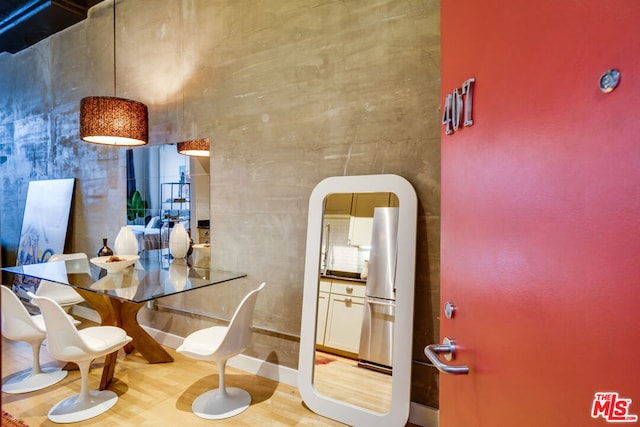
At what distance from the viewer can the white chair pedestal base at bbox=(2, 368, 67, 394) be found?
251 centimetres

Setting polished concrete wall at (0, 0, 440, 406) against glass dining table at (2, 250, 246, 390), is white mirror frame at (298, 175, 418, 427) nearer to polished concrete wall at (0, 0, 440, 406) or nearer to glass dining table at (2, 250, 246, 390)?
polished concrete wall at (0, 0, 440, 406)

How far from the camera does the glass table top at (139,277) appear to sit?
2201 millimetres

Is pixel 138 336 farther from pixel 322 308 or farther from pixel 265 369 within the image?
pixel 322 308

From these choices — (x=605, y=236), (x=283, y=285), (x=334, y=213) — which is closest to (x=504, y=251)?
(x=605, y=236)

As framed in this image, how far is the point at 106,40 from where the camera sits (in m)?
3.70

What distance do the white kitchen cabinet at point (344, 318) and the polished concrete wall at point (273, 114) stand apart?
12.4 inches

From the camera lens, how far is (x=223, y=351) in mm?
2150

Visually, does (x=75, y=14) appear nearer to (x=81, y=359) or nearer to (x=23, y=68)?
(x=23, y=68)

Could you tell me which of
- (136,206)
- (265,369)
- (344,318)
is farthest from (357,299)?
(136,206)

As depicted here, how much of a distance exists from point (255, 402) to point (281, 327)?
0.52 metres

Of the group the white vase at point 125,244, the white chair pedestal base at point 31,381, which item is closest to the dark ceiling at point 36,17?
the white vase at point 125,244

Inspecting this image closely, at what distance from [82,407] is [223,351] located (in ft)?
3.35

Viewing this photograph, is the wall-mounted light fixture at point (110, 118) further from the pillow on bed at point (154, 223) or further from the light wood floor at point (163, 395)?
the light wood floor at point (163, 395)

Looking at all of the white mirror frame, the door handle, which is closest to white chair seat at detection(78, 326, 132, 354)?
the white mirror frame
